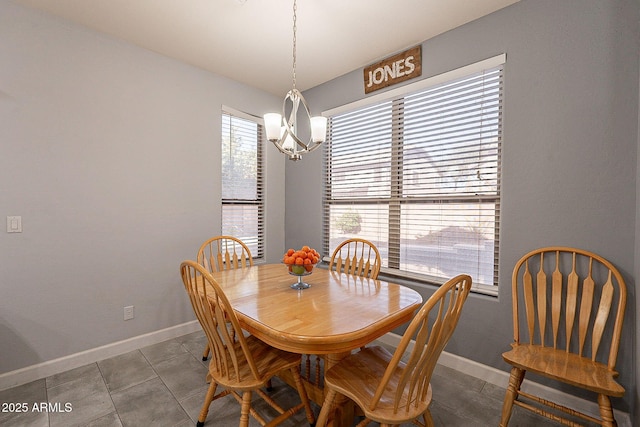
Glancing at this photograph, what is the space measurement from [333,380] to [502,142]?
1.91 metres

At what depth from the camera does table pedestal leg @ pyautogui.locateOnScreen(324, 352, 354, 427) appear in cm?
149

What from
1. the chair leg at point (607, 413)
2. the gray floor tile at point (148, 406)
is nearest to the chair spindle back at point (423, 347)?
the chair leg at point (607, 413)

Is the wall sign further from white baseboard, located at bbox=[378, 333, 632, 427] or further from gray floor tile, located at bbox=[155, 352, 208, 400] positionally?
gray floor tile, located at bbox=[155, 352, 208, 400]

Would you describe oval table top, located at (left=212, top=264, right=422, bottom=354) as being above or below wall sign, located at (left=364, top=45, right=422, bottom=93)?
below

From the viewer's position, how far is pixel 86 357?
226cm

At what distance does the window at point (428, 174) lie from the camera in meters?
2.14

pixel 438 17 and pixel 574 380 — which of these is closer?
pixel 574 380

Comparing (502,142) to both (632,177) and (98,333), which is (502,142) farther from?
(98,333)

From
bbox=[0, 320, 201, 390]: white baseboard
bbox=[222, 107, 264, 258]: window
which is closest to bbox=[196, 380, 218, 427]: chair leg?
bbox=[0, 320, 201, 390]: white baseboard

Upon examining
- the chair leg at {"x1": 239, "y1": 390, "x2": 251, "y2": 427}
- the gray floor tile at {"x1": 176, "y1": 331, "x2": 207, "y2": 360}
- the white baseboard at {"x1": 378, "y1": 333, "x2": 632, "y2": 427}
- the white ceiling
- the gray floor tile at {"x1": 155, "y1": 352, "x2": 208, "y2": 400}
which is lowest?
the gray floor tile at {"x1": 176, "y1": 331, "x2": 207, "y2": 360}

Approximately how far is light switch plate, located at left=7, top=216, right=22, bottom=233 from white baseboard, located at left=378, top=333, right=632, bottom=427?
304cm

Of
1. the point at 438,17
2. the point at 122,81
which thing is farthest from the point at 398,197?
the point at 122,81

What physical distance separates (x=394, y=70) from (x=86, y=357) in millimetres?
3503

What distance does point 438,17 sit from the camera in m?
2.12
